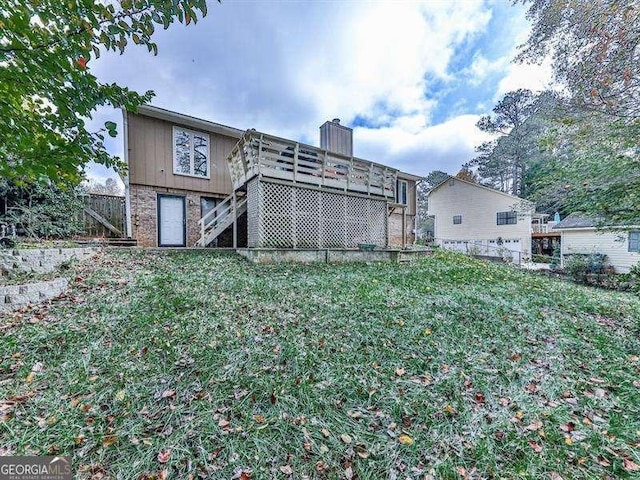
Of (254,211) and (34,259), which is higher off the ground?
(254,211)

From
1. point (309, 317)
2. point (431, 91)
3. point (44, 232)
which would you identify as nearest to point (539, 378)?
point (309, 317)

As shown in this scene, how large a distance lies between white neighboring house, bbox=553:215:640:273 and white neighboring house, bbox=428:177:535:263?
8.59 ft

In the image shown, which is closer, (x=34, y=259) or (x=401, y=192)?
(x=34, y=259)

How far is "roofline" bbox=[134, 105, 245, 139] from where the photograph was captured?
899cm

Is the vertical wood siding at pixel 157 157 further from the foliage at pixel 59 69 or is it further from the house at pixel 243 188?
the foliage at pixel 59 69

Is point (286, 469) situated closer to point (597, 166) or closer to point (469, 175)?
point (597, 166)

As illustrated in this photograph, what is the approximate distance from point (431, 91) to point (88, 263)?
54.4 feet

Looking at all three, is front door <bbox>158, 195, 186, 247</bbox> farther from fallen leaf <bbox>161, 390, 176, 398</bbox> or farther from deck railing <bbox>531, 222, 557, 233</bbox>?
deck railing <bbox>531, 222, 557, 233</bbox>

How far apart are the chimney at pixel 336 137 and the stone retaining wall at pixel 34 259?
32.6ft

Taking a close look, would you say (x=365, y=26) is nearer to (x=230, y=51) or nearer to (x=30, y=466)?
(x=230, y=51)

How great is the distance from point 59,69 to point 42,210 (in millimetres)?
7610

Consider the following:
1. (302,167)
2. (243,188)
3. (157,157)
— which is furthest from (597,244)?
(157,157)

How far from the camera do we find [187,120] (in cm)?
963

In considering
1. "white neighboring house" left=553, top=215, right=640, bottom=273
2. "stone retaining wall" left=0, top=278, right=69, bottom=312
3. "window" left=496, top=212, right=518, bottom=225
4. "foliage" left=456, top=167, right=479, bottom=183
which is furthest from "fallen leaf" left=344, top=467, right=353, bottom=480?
"foliage" left=456, top=167, right=479, bottom=183
